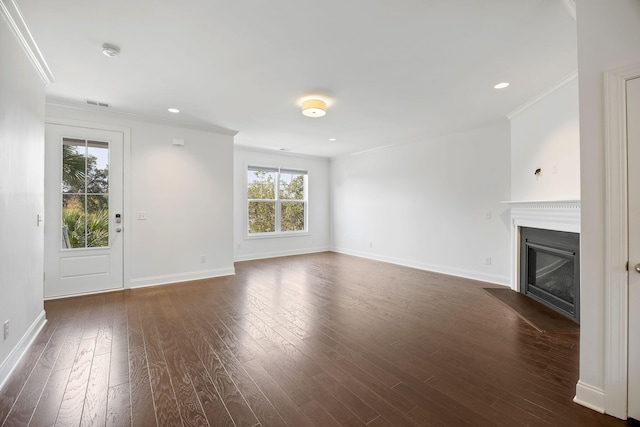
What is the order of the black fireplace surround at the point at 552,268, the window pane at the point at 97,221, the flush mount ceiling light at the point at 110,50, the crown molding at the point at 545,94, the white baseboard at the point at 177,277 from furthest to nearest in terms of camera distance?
the white baseboard at the point at 177,277
the window pane at the point at 97,221
the black fireplace surround at the point at 552,268
the crown molding at the point at 545,94
the flush mount ceiling light at the point at 110,50

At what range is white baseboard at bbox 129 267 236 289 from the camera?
164 inches

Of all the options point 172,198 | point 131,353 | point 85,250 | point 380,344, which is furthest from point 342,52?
point 85,250

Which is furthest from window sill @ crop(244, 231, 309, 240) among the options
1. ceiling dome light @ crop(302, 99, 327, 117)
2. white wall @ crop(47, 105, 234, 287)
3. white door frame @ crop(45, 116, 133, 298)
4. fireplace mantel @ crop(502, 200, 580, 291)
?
fireplace mantel @ crop(502, 200, 580, 291)

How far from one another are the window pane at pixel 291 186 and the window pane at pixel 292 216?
19cm

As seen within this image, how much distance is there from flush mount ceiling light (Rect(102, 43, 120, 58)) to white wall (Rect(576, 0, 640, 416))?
3.46 m

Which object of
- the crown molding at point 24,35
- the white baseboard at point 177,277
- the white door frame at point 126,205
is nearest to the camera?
the crown molding at point 24,35

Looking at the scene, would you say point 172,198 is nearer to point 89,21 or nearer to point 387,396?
point 89,21

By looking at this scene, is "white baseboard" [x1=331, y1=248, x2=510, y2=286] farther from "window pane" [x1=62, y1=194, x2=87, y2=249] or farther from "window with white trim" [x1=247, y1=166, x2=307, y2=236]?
"window pane" [x1=62, y1=194, x2=87, y2=249]

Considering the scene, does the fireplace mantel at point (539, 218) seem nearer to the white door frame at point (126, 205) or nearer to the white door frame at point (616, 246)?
the white door frame at point (616, 246)

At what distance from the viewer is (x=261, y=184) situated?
676 centimetres

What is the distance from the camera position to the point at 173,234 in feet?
14.7

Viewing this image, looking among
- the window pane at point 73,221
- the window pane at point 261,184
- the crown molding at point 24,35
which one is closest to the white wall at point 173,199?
the window pane at point 73,221

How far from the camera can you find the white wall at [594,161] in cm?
158

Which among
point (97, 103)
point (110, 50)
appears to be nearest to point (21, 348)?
point (110, 50)
